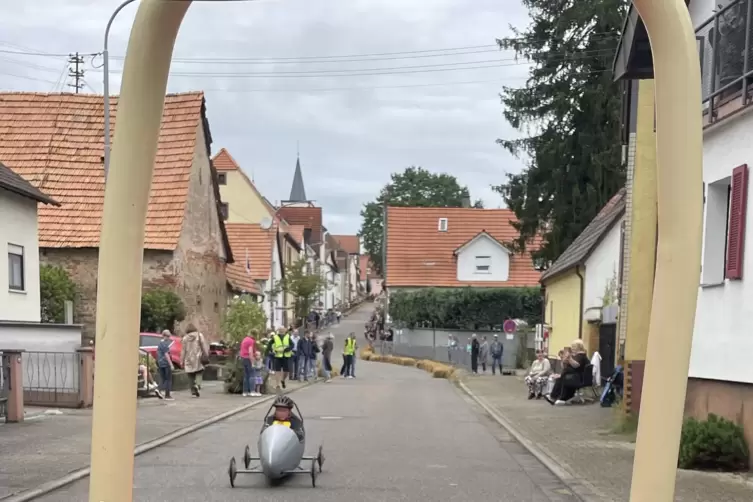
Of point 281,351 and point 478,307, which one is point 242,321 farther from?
point 478,307

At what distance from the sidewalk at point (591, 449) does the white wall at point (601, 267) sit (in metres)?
4.64

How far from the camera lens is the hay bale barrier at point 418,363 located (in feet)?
121

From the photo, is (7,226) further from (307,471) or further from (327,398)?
(307,471)

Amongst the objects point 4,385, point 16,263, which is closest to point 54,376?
point 4,385

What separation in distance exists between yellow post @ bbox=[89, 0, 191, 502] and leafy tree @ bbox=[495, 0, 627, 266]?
3091 centimetres

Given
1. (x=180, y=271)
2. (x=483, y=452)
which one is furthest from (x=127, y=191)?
(x=180, y=271)

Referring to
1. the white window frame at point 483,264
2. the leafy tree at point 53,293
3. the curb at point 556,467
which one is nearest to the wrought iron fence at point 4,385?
the curb at point 556,467

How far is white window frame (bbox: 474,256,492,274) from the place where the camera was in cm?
5781

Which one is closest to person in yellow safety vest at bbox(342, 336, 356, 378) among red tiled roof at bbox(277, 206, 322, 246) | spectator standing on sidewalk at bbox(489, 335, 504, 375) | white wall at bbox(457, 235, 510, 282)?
spectator standing on sidewalk at bbox(489, 335, 504, 375)

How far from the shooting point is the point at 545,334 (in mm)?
34125

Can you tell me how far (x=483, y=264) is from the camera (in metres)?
57.9

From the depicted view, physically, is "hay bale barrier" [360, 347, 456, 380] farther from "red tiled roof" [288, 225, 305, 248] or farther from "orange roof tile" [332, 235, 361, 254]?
"orange roof tile" [332, 235, 361, 254]

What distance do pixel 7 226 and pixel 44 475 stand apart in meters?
10.9

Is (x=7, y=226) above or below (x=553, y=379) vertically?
above
